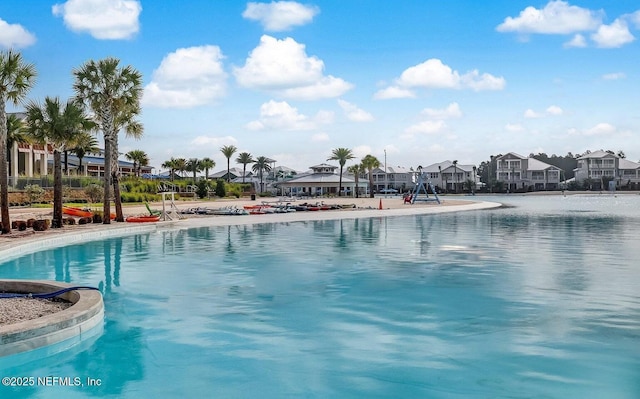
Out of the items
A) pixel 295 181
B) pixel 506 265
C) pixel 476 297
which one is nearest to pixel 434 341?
pixel 476 297

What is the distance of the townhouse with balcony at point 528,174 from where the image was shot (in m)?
143

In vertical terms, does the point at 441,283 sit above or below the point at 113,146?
below

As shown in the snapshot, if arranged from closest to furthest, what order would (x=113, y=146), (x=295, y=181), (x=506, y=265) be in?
(x=506, y=265)
(x=113, y=146)
(x=295, y=181)

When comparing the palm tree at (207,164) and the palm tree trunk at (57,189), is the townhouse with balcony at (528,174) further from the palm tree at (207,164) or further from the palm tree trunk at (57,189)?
the palm tree trunk at (57,189)

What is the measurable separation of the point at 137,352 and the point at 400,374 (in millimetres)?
4428

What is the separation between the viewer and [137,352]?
9414 millimetres

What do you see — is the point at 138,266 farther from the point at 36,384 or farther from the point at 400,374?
the point at 400,374

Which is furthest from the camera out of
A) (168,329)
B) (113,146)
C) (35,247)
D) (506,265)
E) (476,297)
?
(113,146)

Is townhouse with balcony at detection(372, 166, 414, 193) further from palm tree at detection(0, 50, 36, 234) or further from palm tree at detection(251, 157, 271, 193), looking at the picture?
palm tree at detection(0, 50, 36, 234)

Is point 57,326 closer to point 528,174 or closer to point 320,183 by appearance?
point 320,183

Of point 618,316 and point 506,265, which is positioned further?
point 506,265

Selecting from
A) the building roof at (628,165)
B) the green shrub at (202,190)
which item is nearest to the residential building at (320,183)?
the green shrub at (202,190)

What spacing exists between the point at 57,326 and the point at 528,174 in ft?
482

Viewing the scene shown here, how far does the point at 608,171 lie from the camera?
464 ft
